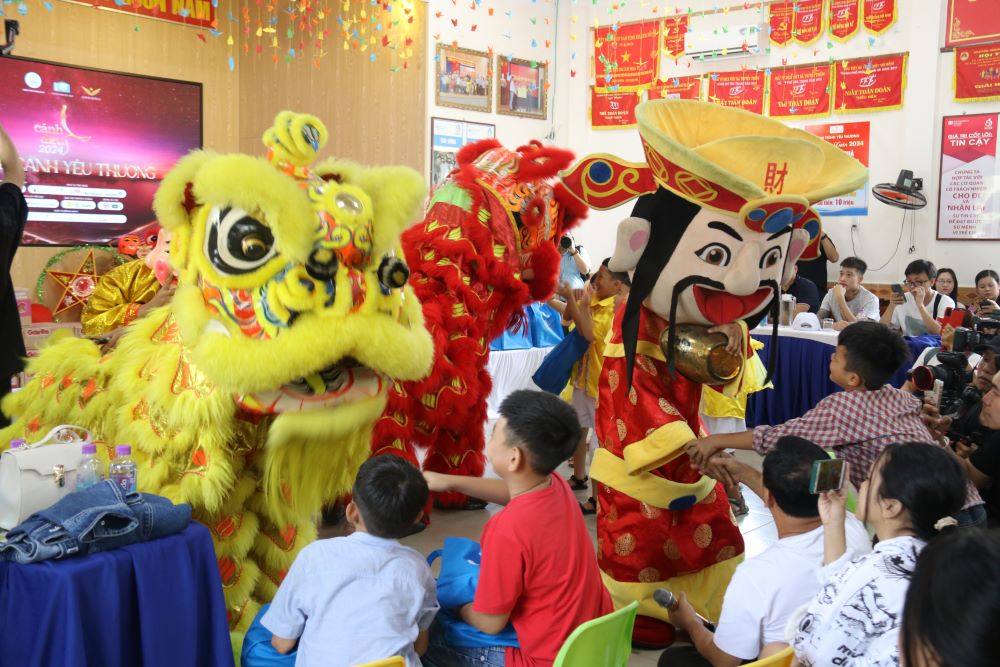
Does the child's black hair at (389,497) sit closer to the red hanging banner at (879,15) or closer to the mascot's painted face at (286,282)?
the mascot's painted face at (286,282)

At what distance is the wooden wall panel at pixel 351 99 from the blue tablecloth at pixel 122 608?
588 centimetres

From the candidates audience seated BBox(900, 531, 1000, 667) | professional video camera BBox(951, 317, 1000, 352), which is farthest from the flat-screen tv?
audience seated BBox(900, 531, 1000, 667)

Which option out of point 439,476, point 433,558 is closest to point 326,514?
point 433,558

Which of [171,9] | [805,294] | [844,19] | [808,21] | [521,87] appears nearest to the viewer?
[805,294]

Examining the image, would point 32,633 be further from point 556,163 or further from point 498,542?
point 556,163

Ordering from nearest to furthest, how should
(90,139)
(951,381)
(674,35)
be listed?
(951,381) < (90,139) < (674,35)

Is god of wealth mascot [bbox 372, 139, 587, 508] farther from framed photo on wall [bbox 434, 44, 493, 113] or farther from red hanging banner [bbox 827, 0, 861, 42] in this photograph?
red hanging banner [bbox 827, 0, 861, 42]

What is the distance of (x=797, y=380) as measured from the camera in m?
5.63

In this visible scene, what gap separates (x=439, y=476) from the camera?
2.14 m

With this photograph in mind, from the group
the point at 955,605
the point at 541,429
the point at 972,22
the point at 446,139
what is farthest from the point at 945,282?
the point at 955,605

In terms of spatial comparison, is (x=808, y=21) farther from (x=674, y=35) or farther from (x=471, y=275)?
(x=471, y=275)

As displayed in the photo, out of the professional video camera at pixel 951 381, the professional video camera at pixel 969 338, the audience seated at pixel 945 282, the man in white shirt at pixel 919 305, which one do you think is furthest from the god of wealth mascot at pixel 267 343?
the audience seated at pixel 945 282

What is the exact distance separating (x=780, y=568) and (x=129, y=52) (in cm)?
676

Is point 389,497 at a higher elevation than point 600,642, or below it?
higher
